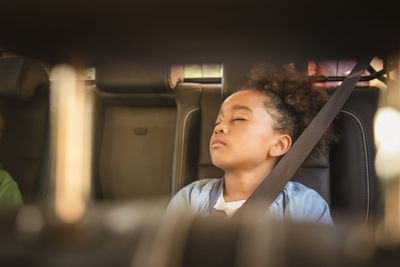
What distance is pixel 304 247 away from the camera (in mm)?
266

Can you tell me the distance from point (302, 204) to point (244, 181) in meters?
0.15

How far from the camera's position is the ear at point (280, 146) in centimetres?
98

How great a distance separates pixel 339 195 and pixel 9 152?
1279 mm

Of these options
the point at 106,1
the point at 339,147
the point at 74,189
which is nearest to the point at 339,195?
the point at 339,147

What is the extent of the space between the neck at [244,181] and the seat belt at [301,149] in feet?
0.22

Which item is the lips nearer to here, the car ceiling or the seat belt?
the seat belt

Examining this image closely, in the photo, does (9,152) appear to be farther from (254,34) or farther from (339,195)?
(254,34)

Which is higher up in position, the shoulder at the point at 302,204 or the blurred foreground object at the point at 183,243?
the blurred foreground object at the point at 183,243

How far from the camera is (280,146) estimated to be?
0.99 meters

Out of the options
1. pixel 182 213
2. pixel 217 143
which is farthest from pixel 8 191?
pixel 182 213

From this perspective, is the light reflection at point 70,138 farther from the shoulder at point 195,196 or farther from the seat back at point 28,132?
the seat back at point 28,132

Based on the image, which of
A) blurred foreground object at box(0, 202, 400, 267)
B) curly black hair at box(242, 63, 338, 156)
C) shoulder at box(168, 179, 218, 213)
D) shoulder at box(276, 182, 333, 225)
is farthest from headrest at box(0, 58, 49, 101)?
blurred foreground object at box(0, 202, 400, 267)

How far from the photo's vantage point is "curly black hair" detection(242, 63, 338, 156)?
3.22ft

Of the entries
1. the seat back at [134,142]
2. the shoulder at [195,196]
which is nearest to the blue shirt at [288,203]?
the shoulder at [195,196]
